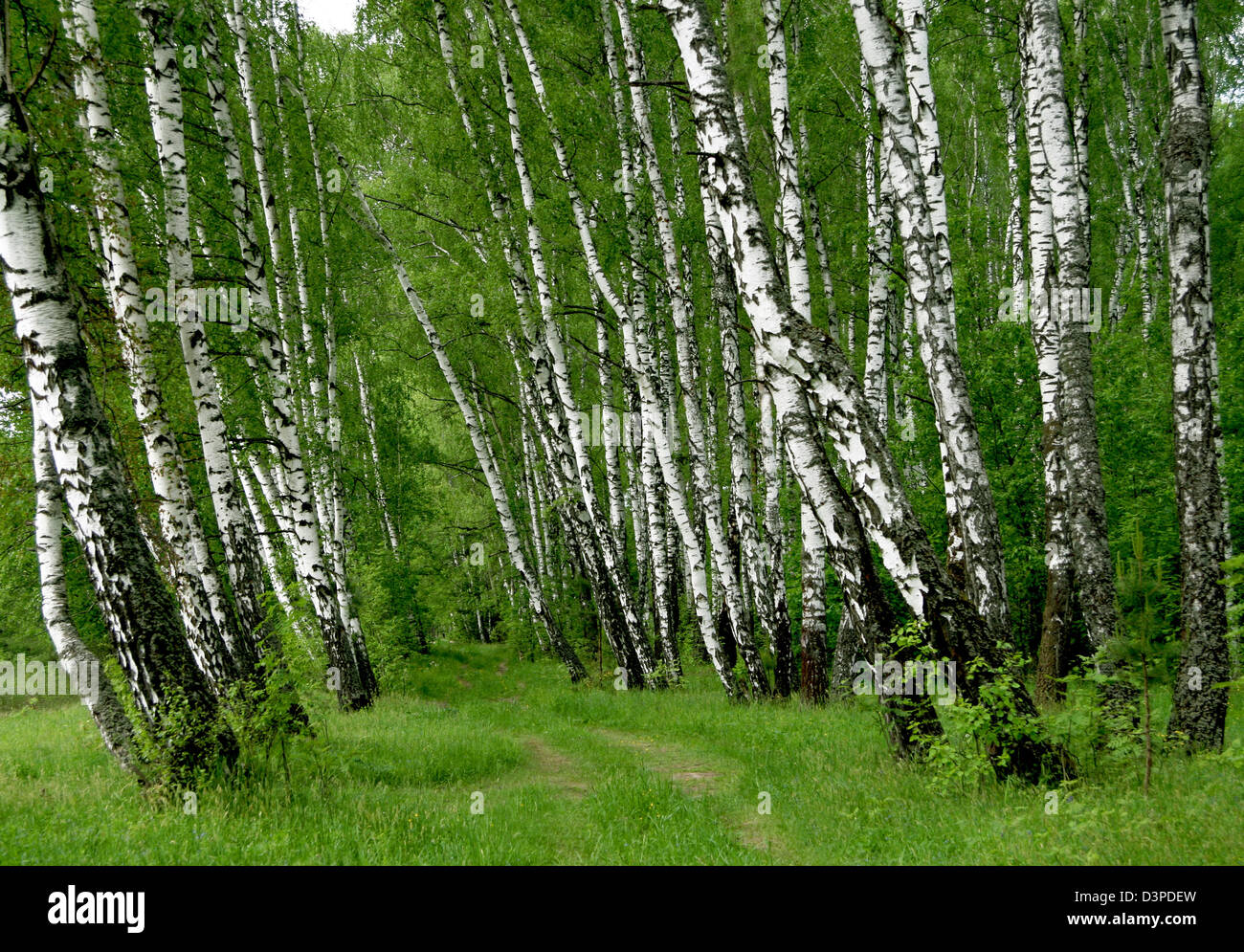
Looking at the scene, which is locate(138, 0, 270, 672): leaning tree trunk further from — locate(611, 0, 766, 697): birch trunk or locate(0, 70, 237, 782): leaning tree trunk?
locate(611, 0, 766, 697): birch trunk

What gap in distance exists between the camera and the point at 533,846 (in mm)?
5234

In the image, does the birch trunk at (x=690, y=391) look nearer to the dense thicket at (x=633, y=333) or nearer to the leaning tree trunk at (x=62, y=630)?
the dense thicket at (x=633, y=333)

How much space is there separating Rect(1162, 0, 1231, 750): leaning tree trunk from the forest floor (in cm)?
60

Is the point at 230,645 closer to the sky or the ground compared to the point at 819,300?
closer to the ground

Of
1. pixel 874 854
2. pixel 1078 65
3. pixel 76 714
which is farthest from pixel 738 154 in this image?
pixel 76 714

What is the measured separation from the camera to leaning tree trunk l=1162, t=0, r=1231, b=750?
562 centimetres

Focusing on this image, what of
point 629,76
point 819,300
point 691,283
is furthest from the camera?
point 691,283

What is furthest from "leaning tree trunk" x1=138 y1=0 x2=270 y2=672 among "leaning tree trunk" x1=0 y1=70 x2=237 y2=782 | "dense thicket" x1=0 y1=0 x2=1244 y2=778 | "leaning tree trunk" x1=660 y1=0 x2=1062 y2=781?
"leaning tree trunk" x1=660 y1=0 x2=1062 y2=781

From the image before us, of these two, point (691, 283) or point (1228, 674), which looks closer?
point (1228, 674)

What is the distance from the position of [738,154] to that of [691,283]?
12662 mm

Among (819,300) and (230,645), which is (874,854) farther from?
(819,300)

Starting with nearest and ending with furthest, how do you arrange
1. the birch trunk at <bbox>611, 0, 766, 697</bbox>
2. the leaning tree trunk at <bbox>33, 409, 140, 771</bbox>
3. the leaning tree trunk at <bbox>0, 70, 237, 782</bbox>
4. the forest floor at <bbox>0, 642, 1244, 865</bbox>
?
the forest floor at <bbox>0, 642, 1244, 865</bbox>, the leaning tree trunk at <bbox>0, 70, 237, 782</bbox>, the leaning tree trunk at <bbox>33, 409, 140, 771</bbox>, the birch trunk at <bbox>611, 0, 766, 697</bbox>

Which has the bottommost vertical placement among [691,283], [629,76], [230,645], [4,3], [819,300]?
[230,645]

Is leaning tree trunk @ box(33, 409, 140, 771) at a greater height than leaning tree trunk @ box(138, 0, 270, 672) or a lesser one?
lesser
